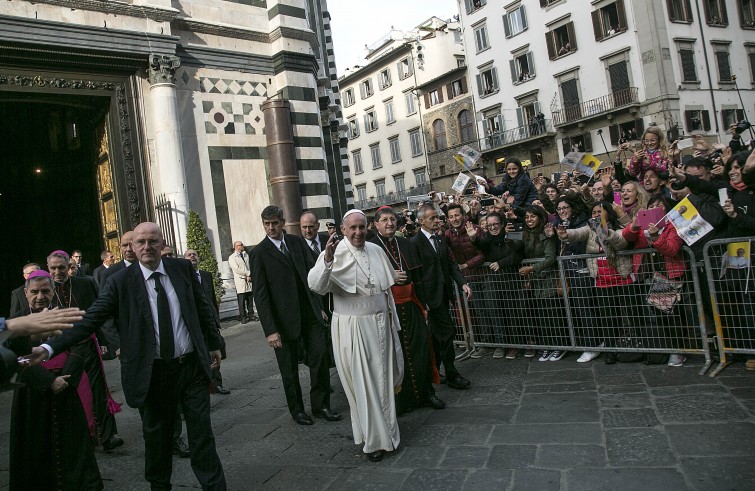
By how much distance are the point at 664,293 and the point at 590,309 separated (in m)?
0.89

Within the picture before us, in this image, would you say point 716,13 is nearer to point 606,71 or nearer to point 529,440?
point 606,71

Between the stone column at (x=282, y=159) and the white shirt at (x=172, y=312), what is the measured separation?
348 inches

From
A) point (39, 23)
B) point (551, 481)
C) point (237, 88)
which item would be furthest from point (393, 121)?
point (551, 481)

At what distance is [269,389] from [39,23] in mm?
7842

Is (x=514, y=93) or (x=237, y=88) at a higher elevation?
(x=514, y=93)

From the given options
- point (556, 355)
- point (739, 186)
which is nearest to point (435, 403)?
point (556, 355)

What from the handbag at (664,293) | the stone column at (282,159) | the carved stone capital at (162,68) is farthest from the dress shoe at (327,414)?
the carved stone capital at (162,68)

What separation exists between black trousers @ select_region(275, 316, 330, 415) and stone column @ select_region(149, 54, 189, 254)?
21.5 ft

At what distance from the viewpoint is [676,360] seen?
590 centimetres

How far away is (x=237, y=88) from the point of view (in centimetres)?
1288

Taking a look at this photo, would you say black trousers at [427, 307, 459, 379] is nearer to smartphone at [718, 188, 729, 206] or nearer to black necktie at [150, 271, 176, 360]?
smartphone at [718, 188, 729, 206]

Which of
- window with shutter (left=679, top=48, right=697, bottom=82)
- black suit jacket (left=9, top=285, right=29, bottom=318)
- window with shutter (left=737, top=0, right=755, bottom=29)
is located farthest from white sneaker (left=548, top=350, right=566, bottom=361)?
window with shutter (left=737, top=0, right=755, bottom=29)

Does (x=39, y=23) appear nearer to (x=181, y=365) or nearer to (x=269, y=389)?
(x=269, y=389)

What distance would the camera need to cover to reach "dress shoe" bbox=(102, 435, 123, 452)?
530 centimetres
